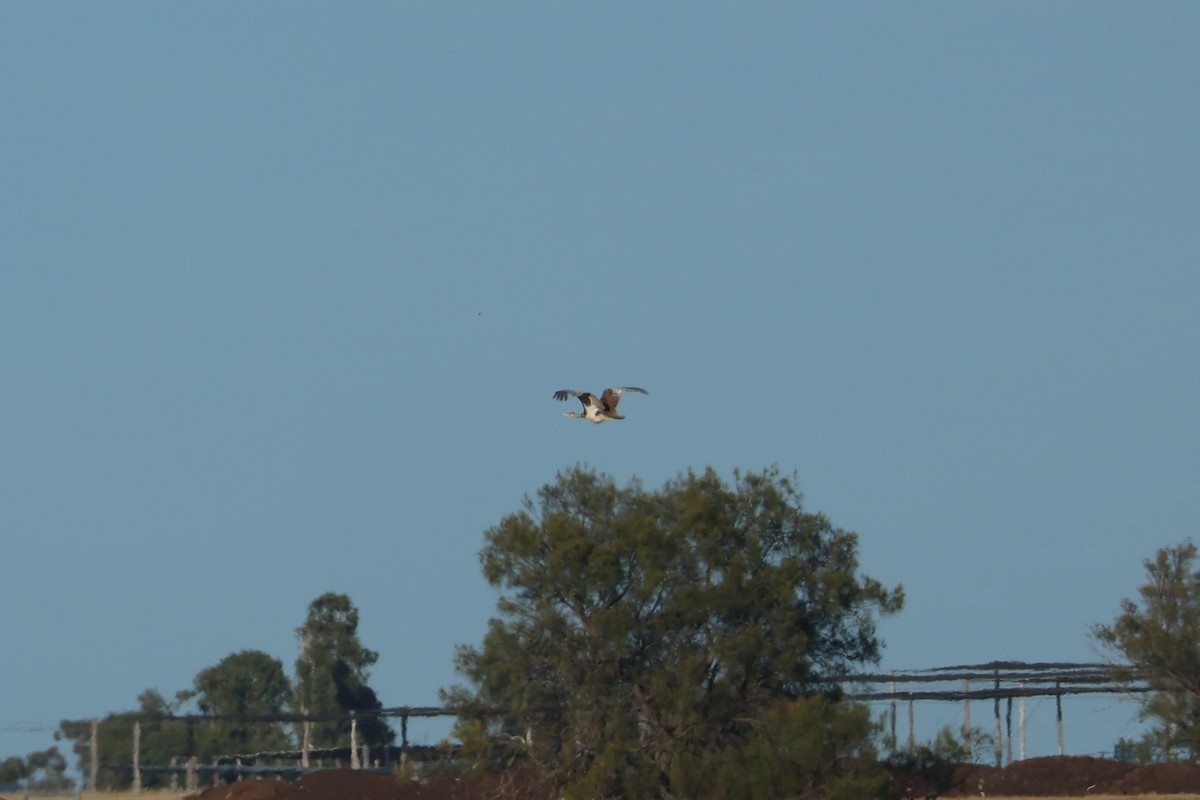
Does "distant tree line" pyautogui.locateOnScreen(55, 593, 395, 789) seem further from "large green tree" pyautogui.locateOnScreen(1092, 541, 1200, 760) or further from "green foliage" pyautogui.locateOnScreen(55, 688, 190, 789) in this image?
"large green tree" pyautogui.locateOnScreen(1092, 541, 1200, 760)

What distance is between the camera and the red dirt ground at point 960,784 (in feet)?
112

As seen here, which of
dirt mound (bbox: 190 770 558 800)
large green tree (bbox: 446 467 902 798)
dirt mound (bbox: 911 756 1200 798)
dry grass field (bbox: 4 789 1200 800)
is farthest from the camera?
dirt mound (bbox: 911 756 1200 798)

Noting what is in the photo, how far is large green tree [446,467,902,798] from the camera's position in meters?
31.0

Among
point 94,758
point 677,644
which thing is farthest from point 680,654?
point 94,758

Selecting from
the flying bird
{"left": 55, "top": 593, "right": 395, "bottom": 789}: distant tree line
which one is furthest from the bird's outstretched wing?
{"left": 55, "top": 593, "right": 395, "bottom": 789}: distant tree line

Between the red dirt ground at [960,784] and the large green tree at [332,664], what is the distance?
3375 cm

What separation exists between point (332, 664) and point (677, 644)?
5407 centimetres

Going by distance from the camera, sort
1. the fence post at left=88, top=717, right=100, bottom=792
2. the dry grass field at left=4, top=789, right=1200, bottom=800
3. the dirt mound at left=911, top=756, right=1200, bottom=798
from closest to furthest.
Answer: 1. the dry grass field at left=4, top=789, right=1200, bottom=800
2. the dirt mound at left=911, top=756, right=1200, bottom=798
3. the fence post at left=88, top=717, right=100, bottom=792

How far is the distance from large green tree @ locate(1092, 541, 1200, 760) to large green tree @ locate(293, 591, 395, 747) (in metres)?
38.6

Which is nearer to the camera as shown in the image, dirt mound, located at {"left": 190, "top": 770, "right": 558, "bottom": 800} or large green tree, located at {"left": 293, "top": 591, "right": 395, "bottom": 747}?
dirt mound, located at {"left": 190, "top": 770, "right": 558, "bottom": 800}

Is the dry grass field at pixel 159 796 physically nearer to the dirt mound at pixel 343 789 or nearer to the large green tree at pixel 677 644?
the dirt mound at pixel 343 789

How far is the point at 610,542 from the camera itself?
32.4 metres

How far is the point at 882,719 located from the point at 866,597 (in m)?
2.19

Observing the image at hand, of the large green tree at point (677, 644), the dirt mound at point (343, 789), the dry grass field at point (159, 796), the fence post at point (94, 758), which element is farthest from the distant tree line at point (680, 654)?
the fence post at point (94, 758)
